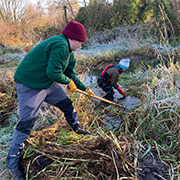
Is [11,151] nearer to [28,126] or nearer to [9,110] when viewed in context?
[28,126]

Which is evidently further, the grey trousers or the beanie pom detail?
the beanie pom detail

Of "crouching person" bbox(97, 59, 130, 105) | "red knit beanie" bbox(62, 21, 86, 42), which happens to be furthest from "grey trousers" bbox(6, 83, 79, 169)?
"crouching person" bbox(97, 59, 130, 105)

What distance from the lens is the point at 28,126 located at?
1.70 metres

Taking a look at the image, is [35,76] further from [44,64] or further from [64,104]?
[64,104]

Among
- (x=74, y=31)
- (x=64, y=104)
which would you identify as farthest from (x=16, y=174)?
(x=74, y=31)

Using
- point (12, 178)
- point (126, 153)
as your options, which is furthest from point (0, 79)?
point (126, 153)

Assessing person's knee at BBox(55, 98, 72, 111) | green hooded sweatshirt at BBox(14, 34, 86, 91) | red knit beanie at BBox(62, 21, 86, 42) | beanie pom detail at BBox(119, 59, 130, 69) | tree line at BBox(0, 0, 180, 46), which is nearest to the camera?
green hooded sweatshirt at BBox(14, 34, 86, 91)

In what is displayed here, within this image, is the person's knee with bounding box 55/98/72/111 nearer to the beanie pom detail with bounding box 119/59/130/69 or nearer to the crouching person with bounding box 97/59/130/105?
the crouching person with bounding box 97/59/130/105

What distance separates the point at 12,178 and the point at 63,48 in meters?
1.55

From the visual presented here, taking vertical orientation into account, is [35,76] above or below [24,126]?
above

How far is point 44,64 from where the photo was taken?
1681 millimetres

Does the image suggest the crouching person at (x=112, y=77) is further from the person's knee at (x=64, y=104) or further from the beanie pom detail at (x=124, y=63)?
the person's knee at (x=64, y=104)

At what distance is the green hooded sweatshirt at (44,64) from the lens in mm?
1604

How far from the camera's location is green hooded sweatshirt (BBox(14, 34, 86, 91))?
1.60 meters
